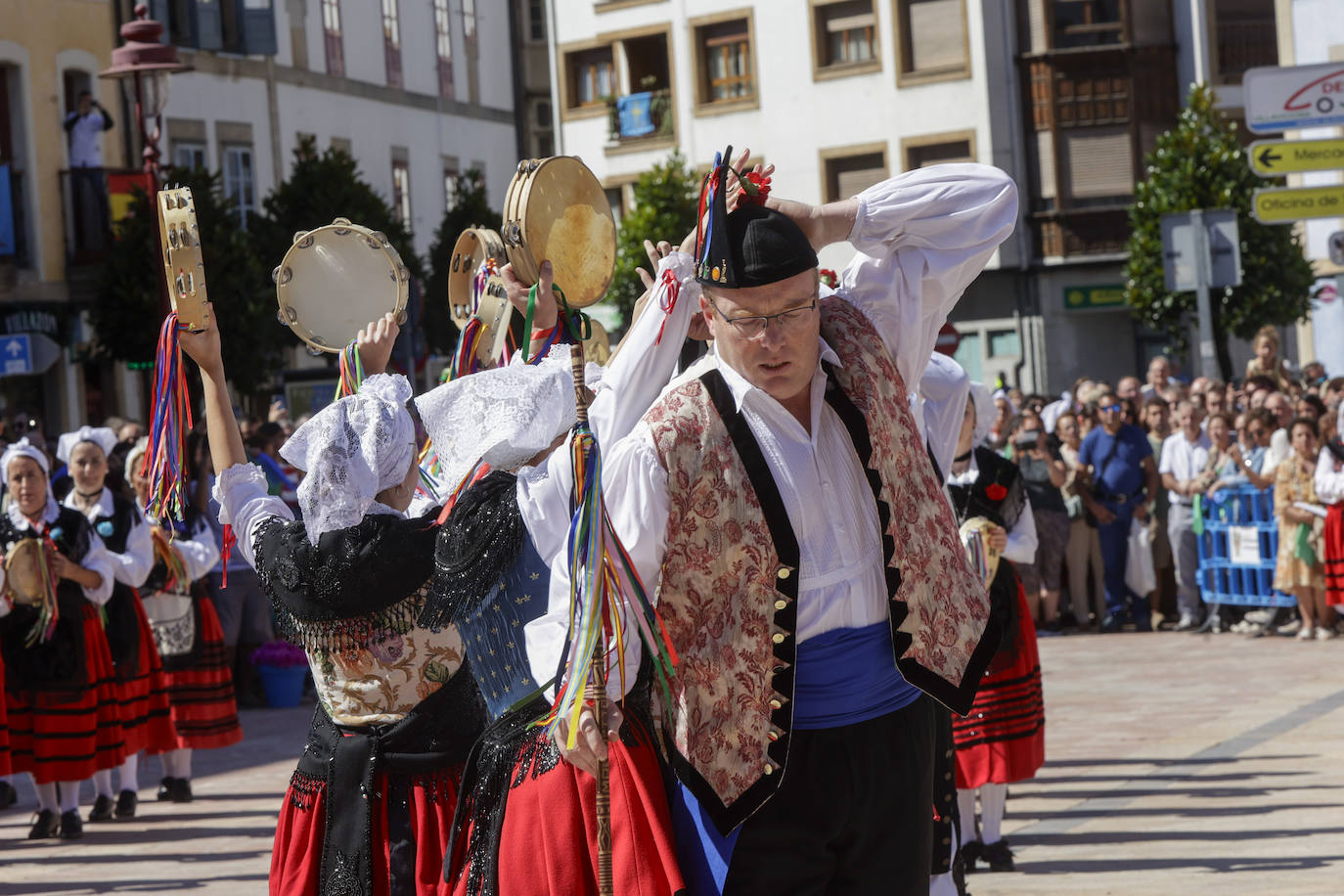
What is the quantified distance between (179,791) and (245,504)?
5532mm

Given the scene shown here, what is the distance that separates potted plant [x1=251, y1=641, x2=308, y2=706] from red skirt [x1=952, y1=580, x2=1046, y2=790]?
6682mm

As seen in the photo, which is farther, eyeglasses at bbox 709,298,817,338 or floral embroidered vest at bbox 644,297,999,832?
eyeglasses at bbox 709,298,817,338

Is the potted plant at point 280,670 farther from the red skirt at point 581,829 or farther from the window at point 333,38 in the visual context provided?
the window at point 333,38

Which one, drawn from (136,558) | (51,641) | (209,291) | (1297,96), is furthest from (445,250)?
(51,641)

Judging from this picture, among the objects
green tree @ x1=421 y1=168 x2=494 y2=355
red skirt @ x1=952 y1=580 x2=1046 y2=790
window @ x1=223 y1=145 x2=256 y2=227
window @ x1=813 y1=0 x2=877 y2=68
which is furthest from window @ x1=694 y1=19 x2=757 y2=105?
red skirt @ x1=952 y1=580 x2=1046 y2=790

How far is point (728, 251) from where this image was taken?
3.73 meters

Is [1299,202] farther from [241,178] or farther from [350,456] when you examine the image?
[241,178]

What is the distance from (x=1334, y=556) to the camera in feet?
42.3

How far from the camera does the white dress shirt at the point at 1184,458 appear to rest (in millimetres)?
14273

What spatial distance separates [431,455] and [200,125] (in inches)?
961

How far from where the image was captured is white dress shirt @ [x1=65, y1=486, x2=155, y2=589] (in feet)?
30.5

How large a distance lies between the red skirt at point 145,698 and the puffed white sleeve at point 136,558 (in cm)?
22

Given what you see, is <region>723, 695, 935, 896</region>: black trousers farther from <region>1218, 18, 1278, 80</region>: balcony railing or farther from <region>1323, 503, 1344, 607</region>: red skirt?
<region>1218, 18, 1278, 80</region>: balcony railing

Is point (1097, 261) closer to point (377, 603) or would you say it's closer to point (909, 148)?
point (909, 148)
